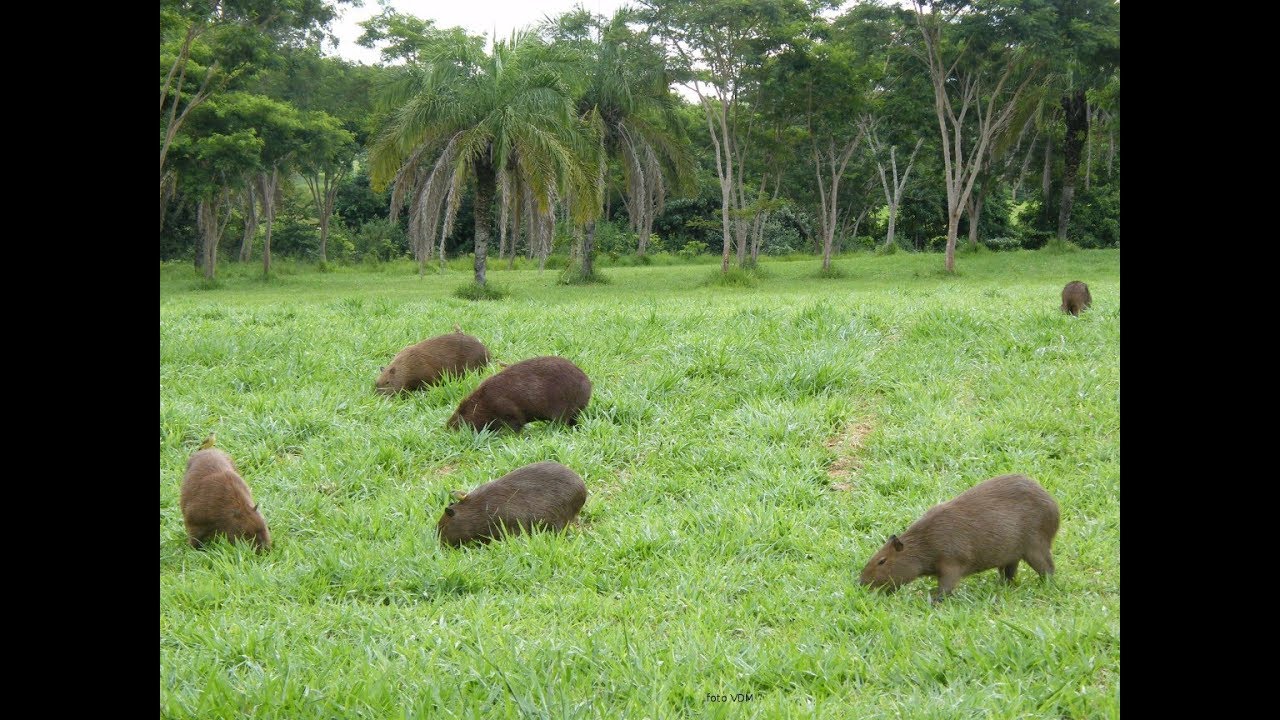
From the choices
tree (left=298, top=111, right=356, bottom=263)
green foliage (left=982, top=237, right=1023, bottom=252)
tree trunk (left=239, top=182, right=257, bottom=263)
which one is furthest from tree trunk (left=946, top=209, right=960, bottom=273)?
tree trunk (left=239, top=182, right=257, bottom=263)

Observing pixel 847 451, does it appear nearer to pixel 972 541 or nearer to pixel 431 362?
pixel 972 541

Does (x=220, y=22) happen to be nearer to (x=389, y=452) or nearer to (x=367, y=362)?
(x=367, y=362)

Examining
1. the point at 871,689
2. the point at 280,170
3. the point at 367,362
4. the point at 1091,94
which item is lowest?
the point at 871,689

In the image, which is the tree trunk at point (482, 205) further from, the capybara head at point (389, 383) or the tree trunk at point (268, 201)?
the capybara head at point (389, 383)

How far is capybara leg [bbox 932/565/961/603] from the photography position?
12.5 feet

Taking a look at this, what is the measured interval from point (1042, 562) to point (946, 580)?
47cm

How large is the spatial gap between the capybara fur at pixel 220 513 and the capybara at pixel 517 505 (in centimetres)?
97

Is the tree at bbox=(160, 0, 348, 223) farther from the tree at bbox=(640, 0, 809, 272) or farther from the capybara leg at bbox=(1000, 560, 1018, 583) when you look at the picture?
the capybara leg at bbox=(1000, 560, 1018, 583)

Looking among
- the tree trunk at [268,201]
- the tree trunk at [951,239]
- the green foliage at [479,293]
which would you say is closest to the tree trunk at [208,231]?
the tree trunk at [268,201]

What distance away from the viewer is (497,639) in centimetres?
335

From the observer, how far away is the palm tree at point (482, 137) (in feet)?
61.1

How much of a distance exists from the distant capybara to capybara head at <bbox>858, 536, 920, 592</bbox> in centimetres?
332
